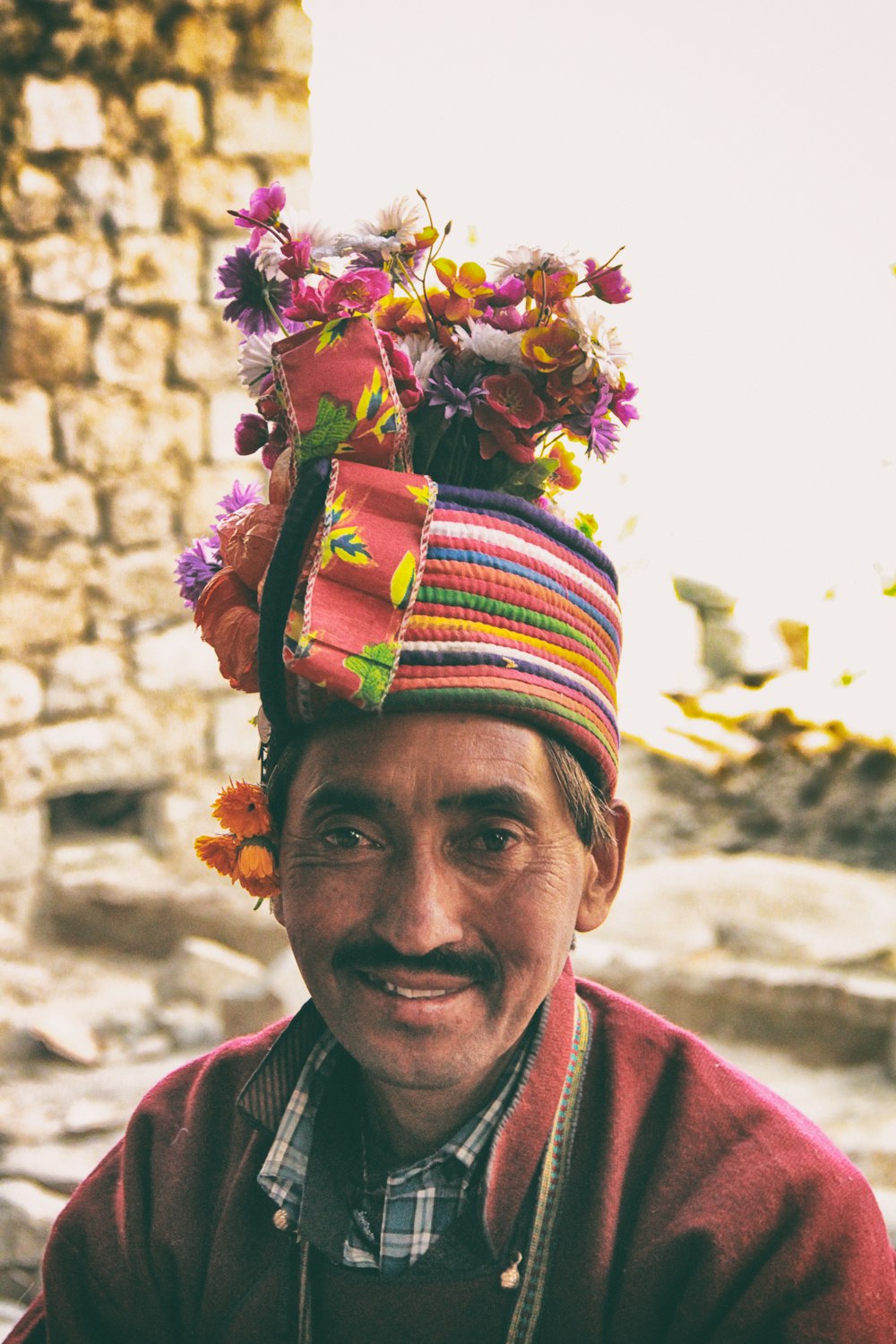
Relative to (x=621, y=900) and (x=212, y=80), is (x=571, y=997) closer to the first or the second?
(x=621, y=900)

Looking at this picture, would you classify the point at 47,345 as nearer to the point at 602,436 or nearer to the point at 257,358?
the point at 257,358

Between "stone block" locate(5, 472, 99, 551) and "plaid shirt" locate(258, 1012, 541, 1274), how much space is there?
3.39m

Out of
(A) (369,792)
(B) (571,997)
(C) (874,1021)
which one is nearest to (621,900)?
(C) (874,1021)

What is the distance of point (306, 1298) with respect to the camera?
1.64 metres

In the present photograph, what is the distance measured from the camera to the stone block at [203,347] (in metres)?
4.90

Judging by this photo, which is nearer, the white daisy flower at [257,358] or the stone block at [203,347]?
the white daisy flower at [257,358]

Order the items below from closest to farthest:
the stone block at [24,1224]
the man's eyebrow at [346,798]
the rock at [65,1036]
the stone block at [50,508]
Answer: the man's eyebrow at [346,798] → the stone block at [24,1224] → the rock at [65,1036] → the stone block at [50,508]

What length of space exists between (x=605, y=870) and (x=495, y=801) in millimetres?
314

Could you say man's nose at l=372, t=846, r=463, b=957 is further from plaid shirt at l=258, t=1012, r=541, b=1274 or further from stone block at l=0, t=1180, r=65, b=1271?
stone block at l=0, t=1180, r=65, b=1271

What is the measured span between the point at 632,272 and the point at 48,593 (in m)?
3.16

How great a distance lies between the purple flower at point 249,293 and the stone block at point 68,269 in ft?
10.6

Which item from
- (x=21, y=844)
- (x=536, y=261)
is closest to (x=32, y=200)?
(x=21, y=844)

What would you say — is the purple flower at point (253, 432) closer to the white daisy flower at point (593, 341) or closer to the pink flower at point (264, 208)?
the pink flower at point (264, 208)

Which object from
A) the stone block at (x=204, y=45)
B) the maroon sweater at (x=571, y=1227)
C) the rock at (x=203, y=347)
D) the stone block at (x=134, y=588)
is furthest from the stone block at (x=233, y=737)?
the maroon sweater at (x=571, y=1227)
